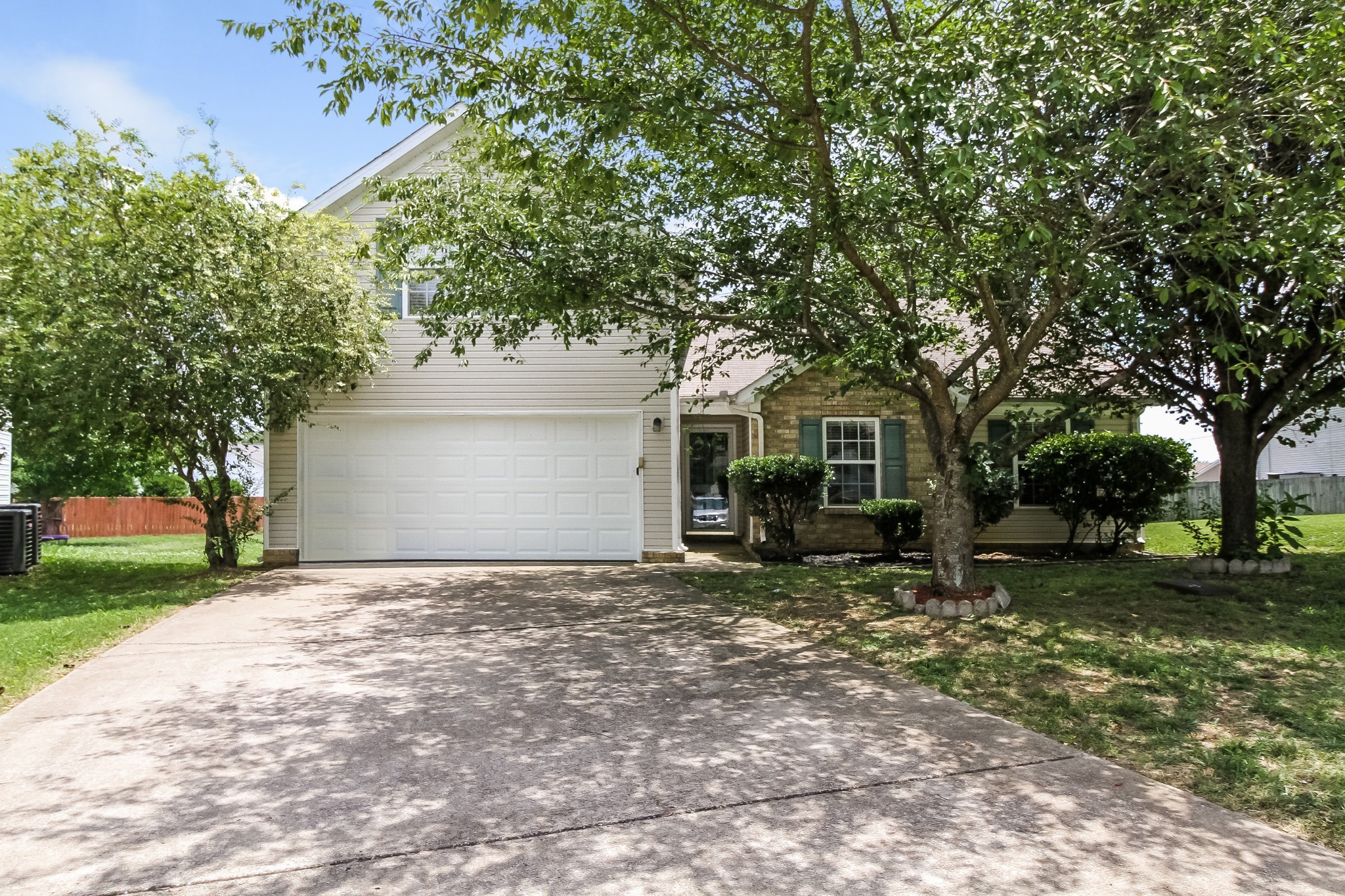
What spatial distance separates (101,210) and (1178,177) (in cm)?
1094

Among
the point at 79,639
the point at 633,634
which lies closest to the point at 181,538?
the point at 79,639

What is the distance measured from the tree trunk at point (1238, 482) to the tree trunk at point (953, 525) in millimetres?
4048

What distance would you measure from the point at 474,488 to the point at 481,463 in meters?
0.37

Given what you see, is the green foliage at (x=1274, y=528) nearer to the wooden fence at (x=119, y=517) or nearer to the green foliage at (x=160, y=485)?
the green foliage at (x=160, y=485)

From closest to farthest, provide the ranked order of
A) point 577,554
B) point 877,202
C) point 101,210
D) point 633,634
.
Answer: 1. point 877,202
2. point 633,634
3. point 101,210
4. point 577,554

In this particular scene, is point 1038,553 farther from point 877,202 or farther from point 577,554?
point 877,202

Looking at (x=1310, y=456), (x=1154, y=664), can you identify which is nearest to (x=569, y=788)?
(x=1154, y=664)

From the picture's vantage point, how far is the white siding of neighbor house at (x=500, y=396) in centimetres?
1323

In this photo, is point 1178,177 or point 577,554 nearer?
point 1178,177

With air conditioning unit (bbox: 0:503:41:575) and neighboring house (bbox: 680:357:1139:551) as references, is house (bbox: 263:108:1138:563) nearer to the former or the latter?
neighboring house (bbox: 680:357:1139:551)

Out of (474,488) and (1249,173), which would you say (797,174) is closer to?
(1249,173)

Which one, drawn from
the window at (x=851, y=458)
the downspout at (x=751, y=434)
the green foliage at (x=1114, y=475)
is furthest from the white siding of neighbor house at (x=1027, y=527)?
the downspout at (x=751, y=434)

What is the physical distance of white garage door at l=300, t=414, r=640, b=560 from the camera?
13273mm

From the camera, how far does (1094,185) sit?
8.62 m
